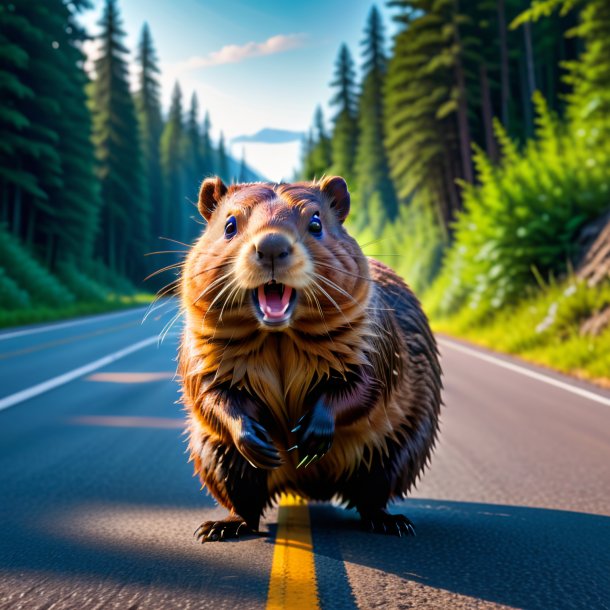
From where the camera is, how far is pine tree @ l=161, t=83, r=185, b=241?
302 ft

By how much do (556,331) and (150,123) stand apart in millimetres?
70894

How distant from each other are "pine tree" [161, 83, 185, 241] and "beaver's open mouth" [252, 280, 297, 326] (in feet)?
288

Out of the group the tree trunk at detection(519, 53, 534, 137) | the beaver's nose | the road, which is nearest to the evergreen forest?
the road

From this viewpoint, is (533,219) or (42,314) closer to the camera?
(533,219)

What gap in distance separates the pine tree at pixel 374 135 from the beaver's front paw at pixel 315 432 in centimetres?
5518

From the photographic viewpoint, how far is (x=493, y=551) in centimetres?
369

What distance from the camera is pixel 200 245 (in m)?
3.47

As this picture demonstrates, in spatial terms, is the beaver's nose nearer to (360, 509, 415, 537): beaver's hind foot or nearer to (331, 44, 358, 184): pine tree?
(360, 509, 415, 537): beaver's hind foot

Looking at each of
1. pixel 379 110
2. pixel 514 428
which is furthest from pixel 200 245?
pixel 379 110

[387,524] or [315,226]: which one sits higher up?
[315,226]

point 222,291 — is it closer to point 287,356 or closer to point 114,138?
point 287,356

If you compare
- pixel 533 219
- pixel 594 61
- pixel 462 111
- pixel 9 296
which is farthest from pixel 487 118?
pixel 9 296

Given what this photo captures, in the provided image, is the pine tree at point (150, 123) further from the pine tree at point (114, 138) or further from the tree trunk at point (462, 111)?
the tree trunk at point (462, 111)

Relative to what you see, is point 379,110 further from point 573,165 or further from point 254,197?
point 254,197
